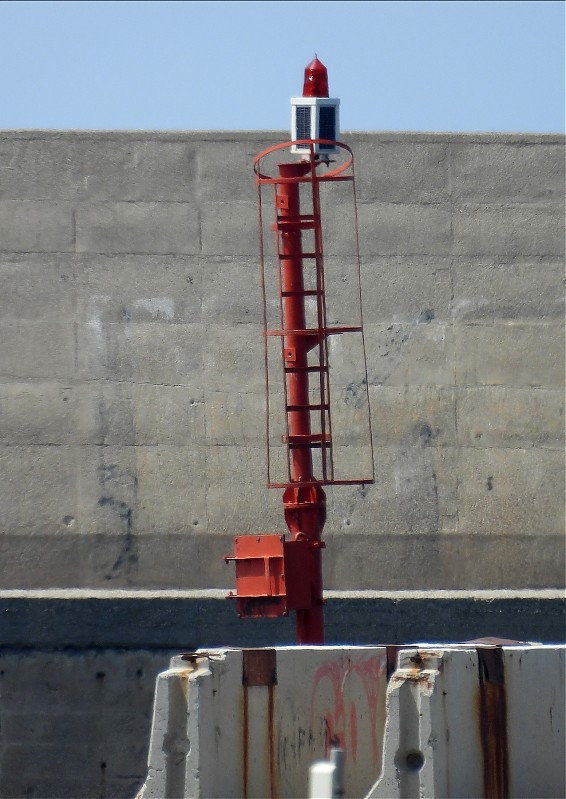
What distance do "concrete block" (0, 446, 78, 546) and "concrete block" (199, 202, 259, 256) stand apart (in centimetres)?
250

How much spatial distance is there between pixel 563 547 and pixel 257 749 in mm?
7209

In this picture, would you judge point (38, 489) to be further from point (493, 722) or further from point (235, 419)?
point (493, 722)

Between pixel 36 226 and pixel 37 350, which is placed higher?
pixel 36 226

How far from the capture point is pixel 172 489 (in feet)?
44.1

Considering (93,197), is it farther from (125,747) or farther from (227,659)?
(227,659)

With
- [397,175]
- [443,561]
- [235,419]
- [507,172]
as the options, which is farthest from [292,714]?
[507,172]

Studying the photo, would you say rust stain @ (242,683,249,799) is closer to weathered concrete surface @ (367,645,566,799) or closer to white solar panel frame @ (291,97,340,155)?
weathered concrete surface @ (367,645,566,799)

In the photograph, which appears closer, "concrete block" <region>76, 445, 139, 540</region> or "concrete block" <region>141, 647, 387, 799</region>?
"concrete block" <region>141, 647, 387, 799</region>

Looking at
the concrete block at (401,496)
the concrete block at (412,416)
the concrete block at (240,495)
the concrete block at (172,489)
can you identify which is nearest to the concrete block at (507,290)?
the concrete block at (412,416)

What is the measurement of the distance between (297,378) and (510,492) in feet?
12.8

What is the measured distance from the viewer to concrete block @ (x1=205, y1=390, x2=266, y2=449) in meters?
13.6

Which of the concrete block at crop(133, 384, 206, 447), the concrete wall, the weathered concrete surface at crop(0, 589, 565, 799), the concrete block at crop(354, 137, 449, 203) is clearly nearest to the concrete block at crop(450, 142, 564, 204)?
the concrete wall

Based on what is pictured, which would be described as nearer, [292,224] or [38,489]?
[292,224]

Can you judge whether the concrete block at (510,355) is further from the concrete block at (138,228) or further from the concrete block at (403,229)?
the concrete block at (138,228)
